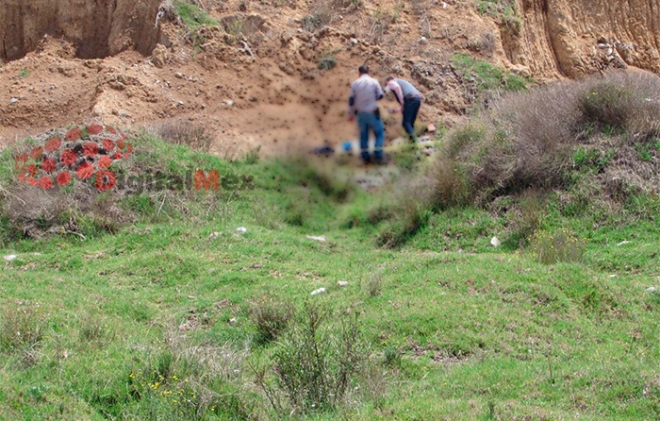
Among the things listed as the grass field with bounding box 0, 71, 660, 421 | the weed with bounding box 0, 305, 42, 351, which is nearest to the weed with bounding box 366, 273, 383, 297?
the grass field with bounding box 0, 71, 660, 421

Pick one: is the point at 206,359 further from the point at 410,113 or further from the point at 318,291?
the point at 410,113

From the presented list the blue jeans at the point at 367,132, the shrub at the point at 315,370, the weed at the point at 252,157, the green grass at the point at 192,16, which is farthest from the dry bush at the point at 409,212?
the green grass at the point at 192,16

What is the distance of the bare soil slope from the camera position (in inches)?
684

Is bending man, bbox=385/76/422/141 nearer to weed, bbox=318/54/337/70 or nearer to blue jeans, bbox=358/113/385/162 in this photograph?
blue jeans, bbox=358/113/385/162

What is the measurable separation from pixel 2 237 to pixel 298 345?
756 centimetres

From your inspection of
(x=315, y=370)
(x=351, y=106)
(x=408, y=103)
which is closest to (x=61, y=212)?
(x=351, y=106)

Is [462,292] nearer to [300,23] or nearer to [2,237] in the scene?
[2,237]

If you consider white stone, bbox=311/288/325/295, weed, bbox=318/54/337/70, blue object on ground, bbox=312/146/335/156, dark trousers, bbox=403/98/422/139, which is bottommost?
white stone, bbox=311/288/325/295

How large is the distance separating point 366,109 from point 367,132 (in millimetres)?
407

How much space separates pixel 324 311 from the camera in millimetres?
8891

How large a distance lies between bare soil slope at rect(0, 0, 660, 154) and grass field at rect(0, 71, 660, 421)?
104 inches

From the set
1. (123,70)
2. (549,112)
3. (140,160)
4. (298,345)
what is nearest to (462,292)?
(298,345)

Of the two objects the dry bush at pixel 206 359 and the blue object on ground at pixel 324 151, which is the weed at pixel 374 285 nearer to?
the dry bush at pixel 206 359

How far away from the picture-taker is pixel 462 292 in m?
9.79
